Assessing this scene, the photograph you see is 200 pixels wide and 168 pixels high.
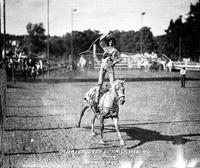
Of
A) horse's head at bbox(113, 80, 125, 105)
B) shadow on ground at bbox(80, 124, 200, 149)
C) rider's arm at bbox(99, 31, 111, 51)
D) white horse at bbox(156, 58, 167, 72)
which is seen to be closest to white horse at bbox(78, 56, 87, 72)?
white horse at bbox(156, 58, 167, 72)

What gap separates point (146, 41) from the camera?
4242 inches

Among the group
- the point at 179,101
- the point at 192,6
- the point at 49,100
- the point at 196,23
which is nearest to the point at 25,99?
the point at 49,100

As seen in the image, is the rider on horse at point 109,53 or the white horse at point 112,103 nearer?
the white horse at point 112,103

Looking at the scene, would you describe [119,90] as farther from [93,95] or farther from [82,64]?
[82,64]

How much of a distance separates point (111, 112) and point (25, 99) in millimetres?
10837

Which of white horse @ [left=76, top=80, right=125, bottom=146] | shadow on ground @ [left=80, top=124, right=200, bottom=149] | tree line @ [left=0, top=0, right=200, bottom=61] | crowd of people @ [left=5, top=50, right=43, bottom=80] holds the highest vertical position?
tree line @ [left=0, top=0, right=200, bottom=61]

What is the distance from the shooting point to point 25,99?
18.3m

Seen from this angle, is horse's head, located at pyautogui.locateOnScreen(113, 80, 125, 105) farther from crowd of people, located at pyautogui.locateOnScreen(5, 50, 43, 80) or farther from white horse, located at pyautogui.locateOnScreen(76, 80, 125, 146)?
crowd of people, located at pyautogui.locateOnScreen(5, 50, 43, 80)

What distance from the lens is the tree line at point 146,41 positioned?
56.7m

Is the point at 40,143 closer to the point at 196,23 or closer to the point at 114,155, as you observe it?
the point at 114,155

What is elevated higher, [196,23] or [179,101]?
[196,23]

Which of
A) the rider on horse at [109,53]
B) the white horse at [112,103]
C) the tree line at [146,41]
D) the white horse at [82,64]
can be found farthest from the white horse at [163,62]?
the white horse at [112,103]

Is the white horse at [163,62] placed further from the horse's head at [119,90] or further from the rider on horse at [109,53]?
the horse's head at [119,90]

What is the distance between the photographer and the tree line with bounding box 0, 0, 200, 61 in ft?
186
